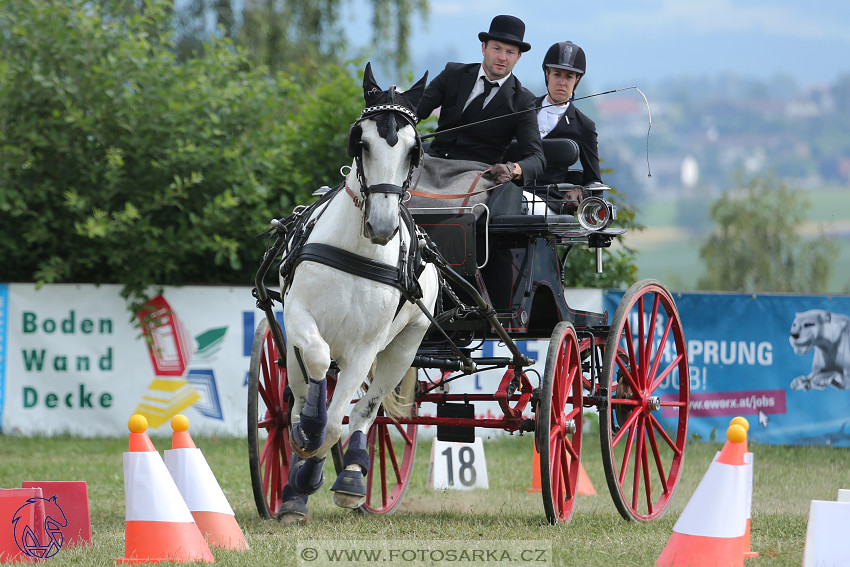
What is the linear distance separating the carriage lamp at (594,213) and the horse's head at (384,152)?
150 centimetres

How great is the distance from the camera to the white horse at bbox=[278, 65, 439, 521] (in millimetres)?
4852

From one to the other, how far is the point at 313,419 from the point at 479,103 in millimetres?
2301

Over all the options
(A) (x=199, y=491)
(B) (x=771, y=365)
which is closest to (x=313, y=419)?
(A) (x=199, y=491)

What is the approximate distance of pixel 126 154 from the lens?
10.7 meters

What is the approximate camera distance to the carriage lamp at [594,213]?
6.15m

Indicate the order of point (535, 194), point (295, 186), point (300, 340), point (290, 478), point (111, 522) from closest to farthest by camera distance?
point (300, 340)
point (290, 478)
point (111, 522)
point (535, 194)
point (295, 186)

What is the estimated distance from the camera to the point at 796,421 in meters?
10.4

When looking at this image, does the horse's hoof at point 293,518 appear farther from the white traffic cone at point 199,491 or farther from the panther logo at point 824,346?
the panther logo at point 824,346

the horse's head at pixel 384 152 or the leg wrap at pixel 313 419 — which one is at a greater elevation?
the horse's head at pixel 384 152

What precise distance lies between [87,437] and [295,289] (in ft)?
19.8

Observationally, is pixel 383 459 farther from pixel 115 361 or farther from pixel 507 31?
pixel 115 361

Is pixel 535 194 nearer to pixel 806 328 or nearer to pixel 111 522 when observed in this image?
pixel 111 522

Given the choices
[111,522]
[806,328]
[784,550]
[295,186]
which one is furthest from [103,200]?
[784,550]

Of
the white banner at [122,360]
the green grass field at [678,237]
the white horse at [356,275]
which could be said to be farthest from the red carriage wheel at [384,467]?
A: the green grass field at [678,237]
